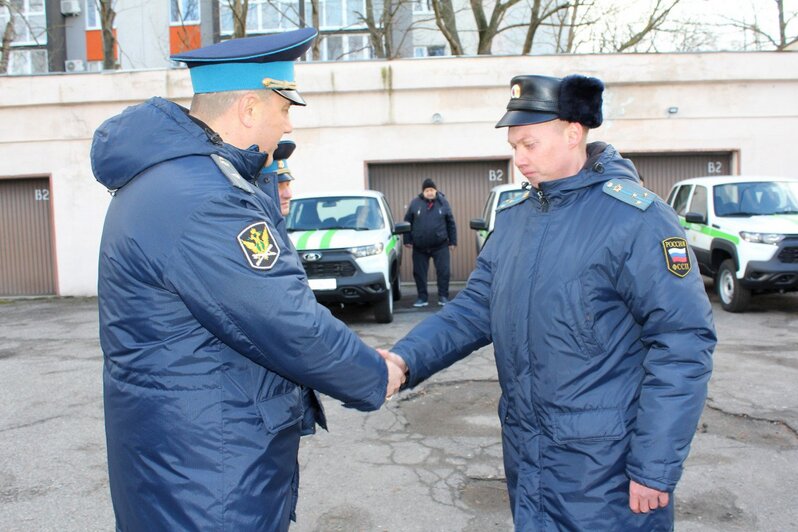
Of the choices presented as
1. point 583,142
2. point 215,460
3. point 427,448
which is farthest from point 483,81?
point 215,460

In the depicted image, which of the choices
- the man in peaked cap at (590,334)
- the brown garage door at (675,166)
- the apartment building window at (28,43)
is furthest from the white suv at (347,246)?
the apartment building window at (28,43)

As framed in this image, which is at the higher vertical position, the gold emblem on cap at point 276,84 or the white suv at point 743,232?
the gold emblem on cap at point 276,84

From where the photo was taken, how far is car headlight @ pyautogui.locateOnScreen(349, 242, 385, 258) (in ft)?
33.0

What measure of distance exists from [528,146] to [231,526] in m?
1.53

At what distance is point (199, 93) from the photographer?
2.27 meters

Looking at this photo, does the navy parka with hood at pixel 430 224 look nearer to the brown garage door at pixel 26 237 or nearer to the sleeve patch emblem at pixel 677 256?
the brown garage door at pixel 26 237

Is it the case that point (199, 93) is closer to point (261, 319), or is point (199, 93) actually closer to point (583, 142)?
point (261, 319)

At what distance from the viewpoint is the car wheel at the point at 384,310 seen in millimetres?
10367

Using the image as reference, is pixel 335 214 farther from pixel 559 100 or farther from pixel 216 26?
pixel 216 26

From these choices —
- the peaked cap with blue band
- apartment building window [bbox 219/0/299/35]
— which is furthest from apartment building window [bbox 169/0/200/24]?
the peaked cap with blue band

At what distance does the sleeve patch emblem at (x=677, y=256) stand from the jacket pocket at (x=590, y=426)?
0.47m

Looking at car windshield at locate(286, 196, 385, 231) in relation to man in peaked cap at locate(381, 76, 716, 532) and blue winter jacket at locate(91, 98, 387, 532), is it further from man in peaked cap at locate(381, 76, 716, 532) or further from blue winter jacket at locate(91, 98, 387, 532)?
blue winter jacket at locate(91, 98, 387, 532)

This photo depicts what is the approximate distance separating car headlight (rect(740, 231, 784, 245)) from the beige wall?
487 centimetres

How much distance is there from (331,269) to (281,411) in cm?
796
